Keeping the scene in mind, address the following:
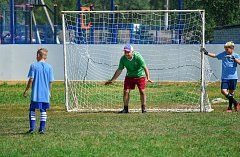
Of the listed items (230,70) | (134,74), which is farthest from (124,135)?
(230,70)

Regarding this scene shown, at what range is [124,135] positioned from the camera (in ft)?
45.9

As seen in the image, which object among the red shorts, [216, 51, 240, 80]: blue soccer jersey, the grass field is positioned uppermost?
[216, 51, 240, 80]: blue soccer jersey

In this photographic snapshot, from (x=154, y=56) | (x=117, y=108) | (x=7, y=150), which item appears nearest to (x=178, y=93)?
(x=117, y=108)

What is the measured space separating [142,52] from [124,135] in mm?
16669

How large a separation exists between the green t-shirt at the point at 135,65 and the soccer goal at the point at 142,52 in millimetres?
1378

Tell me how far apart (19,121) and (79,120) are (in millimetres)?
1358

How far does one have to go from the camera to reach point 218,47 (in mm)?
32500

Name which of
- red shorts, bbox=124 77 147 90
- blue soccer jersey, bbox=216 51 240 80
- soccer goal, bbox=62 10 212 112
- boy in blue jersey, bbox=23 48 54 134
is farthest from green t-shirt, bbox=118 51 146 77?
boy in blue jersey, bbox=23 48 54 134

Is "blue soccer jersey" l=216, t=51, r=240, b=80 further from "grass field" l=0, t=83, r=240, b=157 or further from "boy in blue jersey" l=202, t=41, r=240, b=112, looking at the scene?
"grass field" l=0, t=83, r=240, b=157

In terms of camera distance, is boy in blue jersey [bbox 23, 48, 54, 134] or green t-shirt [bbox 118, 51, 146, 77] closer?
boy in blue jersey [bbox 23, 48, 54, 134]

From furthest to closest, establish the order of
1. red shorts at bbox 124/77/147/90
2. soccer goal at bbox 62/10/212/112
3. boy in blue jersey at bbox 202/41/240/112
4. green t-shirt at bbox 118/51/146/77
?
soccer goal at bbox 62/10/212/112 < boy in blue jersey at bbox 202/41/240/112 < red shorts at bbox 124/77/147/90 < green t-shirt at bbox 118/51/146/77

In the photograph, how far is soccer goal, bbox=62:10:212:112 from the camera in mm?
21766

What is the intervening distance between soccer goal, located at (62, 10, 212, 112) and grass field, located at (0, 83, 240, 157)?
7.59ft

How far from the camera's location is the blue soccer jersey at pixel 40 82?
14539 millimetres
